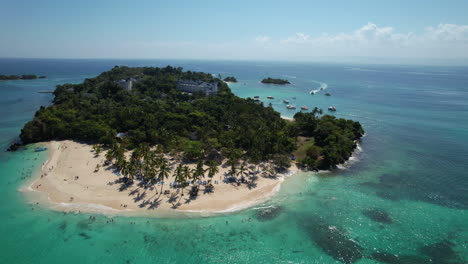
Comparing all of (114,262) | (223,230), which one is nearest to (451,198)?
(223,230)

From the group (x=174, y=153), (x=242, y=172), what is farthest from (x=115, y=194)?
(x=242, y=172)

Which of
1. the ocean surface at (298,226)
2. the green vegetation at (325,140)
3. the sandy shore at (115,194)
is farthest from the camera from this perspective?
the green vegetation at (325,140)

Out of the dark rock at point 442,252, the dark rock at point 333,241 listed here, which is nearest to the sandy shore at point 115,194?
the dark rock at point 333,241

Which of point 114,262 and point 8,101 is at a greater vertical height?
point 8,101

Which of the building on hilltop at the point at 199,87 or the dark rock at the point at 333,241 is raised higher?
the building on hilltop at the point at 199,87

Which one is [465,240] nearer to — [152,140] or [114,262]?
[114,262]

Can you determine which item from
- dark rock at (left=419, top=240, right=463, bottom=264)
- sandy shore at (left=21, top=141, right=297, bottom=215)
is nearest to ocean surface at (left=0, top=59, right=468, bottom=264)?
dark rock at (left=419, top=240, right=463, bottom=264)

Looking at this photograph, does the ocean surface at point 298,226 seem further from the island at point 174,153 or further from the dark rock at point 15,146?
the island at point 174,153
